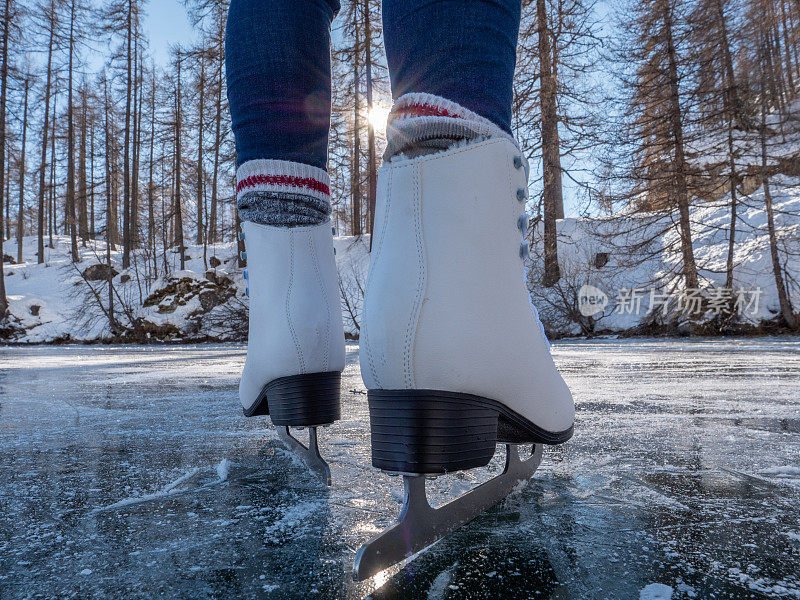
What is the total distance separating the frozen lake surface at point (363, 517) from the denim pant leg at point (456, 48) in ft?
1.65

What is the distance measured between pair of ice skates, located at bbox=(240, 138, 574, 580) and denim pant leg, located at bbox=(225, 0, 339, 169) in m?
0.36

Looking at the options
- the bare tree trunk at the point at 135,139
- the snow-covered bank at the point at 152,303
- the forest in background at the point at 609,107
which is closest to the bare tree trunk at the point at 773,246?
the forest in background at the point at 609,107

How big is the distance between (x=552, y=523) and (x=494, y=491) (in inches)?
3.5

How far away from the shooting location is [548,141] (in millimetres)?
10320

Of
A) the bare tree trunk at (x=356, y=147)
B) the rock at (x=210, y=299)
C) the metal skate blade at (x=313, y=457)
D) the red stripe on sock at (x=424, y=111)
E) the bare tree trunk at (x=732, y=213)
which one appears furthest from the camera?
the bare tree trunk at (x=356, y=147)

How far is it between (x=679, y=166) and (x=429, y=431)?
10.6 meters

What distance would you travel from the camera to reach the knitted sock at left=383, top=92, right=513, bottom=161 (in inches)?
25.1

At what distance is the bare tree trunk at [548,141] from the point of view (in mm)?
10156

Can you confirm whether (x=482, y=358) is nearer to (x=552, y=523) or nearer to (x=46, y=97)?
(x=552, y=523)

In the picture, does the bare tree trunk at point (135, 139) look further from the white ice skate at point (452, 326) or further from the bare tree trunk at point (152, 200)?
the white ice skate at point (452, 326)

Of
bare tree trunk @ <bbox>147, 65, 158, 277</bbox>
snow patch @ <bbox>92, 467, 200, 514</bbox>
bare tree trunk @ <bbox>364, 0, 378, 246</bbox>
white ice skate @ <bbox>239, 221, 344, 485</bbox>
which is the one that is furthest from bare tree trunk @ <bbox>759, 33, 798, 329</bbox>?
bare tree trunk @ <bbox>147, 65, 158, 277</bbox>

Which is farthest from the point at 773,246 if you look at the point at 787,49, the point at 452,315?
the point at 787,49

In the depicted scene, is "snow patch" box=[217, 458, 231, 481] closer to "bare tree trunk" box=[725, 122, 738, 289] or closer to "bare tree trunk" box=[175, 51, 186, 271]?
"bare tree trunk" box=[725, 122, 738, 289]

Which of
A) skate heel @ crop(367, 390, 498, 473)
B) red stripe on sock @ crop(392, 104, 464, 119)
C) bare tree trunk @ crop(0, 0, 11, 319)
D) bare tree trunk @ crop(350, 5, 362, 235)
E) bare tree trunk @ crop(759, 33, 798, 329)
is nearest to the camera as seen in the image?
skate heel @ crop(367, 390, 498, 473)
